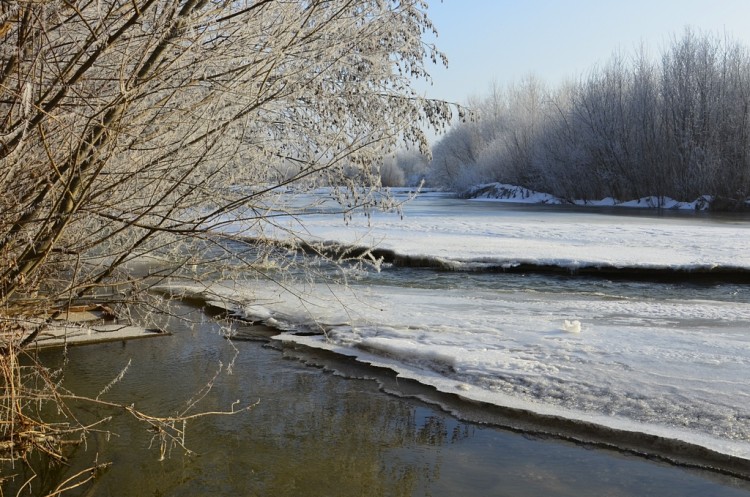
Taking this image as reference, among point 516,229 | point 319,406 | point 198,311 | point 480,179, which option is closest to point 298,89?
point 319,406

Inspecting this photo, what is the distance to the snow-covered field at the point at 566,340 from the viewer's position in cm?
411

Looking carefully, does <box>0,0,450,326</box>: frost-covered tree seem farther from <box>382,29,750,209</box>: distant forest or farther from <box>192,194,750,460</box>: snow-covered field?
<box>382,29,750,209</box>: distant forest

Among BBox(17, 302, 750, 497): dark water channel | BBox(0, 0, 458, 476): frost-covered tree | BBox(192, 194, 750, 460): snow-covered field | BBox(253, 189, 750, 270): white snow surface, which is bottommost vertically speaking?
BBox(17, 302, 750, 497): dark water channel

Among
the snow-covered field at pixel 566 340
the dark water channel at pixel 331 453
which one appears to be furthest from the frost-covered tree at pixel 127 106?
the dark water channel at pixel 331 453

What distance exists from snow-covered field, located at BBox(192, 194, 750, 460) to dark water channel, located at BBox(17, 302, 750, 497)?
43cm

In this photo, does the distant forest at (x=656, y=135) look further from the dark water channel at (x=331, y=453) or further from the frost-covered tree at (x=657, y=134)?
the dark water channel at (x=331, y=453)

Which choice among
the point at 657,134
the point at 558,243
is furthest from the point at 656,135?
the point at 558,243

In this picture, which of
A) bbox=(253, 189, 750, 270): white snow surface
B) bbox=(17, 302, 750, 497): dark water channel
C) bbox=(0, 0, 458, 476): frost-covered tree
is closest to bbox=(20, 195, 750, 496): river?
bbox=(17, 302, 750, 497): dark water channel

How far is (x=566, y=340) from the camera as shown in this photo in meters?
5.65

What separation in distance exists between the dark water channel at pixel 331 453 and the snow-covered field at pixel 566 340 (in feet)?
1.40

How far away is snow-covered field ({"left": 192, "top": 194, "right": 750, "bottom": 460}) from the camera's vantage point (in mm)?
4109

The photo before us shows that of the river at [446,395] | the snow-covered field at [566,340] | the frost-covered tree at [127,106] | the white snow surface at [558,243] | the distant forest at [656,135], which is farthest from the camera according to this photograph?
the distant forest at [656,135]

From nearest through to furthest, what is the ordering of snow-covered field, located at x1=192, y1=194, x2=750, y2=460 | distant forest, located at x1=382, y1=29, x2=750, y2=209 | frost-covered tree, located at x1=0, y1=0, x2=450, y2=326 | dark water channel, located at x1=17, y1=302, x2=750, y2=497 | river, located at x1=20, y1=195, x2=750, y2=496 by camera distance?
frost-covered tree, located at x1=0, y1=0, x2=450, y2=326 → dark water channel, located at x1=17, y1=302, x2=750, y2=497 → river, located at x1=20, y1=195, x2=750, y2=496 → snow-covered field, located at x1=192, y1=194, x2=750, y2=460 → distant forest, located at x1=382, y1=29, x2=750, y2=209

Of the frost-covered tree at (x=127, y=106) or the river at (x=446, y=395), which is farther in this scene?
the river at (x=446, y=395)
